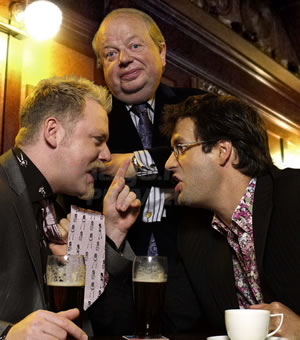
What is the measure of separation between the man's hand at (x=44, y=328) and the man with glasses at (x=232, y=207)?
791mm

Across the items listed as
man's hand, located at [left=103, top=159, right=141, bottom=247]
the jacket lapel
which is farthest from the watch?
the jacket lapel

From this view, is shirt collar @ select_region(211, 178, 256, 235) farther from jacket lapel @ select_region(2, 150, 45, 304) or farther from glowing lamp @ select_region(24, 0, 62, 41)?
glowing lamp @ select_region(24, 0, 62, 41)

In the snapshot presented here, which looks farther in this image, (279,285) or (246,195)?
(246,195)

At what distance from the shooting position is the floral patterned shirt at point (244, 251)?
1799 mm

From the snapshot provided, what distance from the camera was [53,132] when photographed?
1.90 metres

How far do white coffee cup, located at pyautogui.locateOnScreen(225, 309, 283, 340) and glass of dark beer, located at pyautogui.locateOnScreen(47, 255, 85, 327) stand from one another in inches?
14.5

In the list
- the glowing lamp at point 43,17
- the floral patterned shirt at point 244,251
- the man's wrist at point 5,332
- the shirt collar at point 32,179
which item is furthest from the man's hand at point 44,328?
the glowing lamp at point 43,17

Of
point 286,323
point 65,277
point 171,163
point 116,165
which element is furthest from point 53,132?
point 286,323

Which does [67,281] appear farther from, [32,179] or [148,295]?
[32,179]

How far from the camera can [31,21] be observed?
9.72ft

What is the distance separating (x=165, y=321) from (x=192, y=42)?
323 cm

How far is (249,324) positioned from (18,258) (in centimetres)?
72

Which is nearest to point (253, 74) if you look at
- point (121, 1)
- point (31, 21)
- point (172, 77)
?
point (172, 77)

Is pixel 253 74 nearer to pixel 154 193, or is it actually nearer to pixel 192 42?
Answer: pixel 192 42
